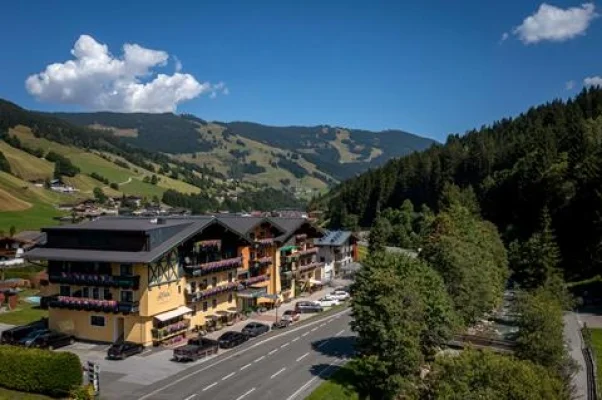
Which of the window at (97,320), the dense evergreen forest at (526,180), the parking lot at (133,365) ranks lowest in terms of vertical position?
the parking lot at (133,365)

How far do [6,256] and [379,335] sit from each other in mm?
84748

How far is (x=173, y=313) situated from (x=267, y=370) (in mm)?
13959

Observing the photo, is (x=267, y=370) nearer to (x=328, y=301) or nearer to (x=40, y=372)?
(x=40, y=372)

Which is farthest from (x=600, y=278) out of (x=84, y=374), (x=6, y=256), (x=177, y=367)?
(x=6, y=256)

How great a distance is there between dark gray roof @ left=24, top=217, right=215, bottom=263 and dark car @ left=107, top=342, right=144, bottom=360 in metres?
7.60

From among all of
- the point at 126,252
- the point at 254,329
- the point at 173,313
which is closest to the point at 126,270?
the point at 126,252

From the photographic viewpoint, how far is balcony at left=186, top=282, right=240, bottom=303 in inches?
2370

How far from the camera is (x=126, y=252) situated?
55.2 meters

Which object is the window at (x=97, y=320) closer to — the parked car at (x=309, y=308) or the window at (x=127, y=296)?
the window at (x=127, y=296)

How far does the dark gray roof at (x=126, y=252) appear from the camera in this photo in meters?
53.8

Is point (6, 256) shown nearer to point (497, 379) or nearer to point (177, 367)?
point (177, 367)

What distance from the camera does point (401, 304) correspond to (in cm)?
4347

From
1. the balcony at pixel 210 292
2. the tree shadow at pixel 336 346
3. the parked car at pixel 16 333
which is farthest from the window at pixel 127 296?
the tree shadow at pixel 336 346

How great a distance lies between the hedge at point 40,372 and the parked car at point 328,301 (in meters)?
42.1
